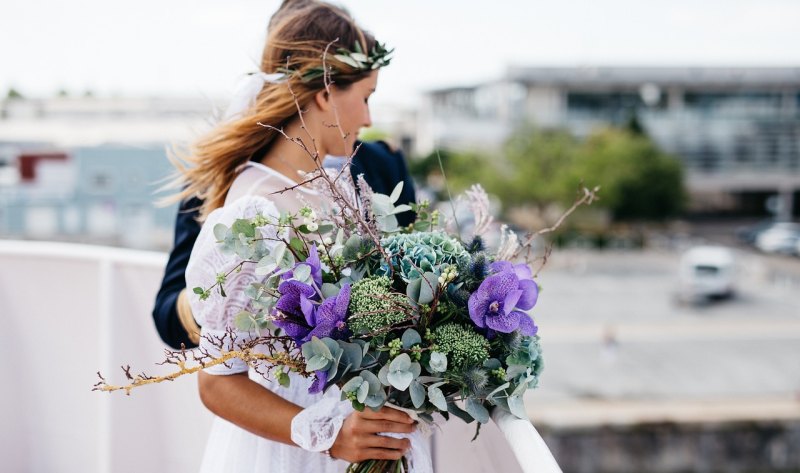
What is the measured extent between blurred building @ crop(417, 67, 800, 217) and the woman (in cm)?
3270

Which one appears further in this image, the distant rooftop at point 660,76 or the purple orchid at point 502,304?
the distant rooftop at point 660,76

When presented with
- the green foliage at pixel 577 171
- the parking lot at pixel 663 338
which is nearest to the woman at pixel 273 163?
the parking lot at pixel 663 338

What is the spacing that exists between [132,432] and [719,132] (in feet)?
121

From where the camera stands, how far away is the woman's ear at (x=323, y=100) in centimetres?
143

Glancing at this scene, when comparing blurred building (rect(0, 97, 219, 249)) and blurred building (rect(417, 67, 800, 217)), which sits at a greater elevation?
blurred building (rect(417, 67, 800, 217))

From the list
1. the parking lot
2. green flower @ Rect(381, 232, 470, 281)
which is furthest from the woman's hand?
the parking lot

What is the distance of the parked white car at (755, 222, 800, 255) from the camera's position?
30.0 metres

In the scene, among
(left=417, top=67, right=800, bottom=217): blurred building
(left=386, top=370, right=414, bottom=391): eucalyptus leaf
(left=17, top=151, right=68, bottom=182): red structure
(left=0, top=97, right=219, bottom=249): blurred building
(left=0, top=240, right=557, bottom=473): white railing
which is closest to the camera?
(left=386, top=370, right=414, bottom=391): eucalyptus leaf

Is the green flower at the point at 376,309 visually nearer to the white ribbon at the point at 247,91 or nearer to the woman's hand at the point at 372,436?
the woman's hand at the point at 372,436


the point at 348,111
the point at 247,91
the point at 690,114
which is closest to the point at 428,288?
the point at 348,111

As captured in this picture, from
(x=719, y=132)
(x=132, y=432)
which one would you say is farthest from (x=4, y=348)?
(x=719, y=132)

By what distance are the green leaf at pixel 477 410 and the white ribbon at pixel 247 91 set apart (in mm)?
657

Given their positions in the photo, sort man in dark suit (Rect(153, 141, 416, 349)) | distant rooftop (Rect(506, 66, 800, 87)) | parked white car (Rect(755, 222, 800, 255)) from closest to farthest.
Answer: man in dark suit (Rect(153, 141, 416, 349)) → parked white car (Rect(755, 222, 800, 255)) → distant rooftop (Rect(506, 66, 800, 87))

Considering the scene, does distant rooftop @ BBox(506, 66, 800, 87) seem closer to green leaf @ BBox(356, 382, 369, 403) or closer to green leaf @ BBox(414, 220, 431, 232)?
green leaf @ BBox(414, 220, 431, 232)
